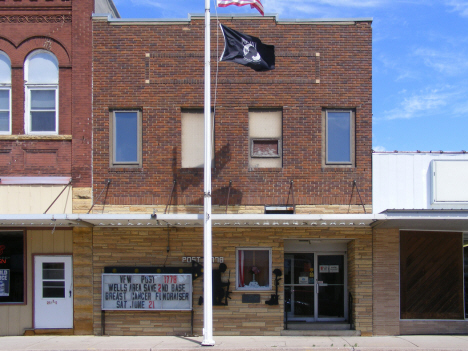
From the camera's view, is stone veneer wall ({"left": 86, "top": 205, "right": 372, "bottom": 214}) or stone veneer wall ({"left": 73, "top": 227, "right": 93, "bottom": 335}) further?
stone veneer wall ({"left": 86, "top": 205, "right": 372, "bottom": 214})

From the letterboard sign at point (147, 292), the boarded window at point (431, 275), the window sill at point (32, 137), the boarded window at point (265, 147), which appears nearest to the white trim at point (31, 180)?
the window sill at point (32, 137)

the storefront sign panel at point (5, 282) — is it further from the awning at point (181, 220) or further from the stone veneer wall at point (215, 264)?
the stone veneer wall at point (215, 264)

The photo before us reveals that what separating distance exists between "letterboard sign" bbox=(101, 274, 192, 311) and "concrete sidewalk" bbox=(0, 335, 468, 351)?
29.7 inches

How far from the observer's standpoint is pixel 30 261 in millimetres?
12805

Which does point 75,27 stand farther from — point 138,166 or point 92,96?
point 138,166

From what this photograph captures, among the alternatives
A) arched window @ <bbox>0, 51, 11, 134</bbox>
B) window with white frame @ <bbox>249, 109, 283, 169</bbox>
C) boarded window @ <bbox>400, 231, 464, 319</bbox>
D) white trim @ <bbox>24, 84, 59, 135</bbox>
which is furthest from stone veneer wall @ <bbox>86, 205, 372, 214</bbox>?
arched window @ <bbox>0, 51, 11, 134</bbox>

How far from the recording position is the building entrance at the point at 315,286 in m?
13.4

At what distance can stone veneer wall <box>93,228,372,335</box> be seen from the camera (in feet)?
41.0

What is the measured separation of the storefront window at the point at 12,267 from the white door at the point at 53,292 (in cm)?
42

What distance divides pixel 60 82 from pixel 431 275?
1061 centimetres

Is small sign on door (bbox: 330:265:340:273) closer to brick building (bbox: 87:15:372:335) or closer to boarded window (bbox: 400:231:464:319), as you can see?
brick building (bbox: 87:15:372:335)

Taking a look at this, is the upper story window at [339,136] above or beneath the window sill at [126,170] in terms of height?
above

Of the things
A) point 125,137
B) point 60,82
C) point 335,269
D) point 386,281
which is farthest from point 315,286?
point 60,82

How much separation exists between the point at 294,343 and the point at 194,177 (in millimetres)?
4616
